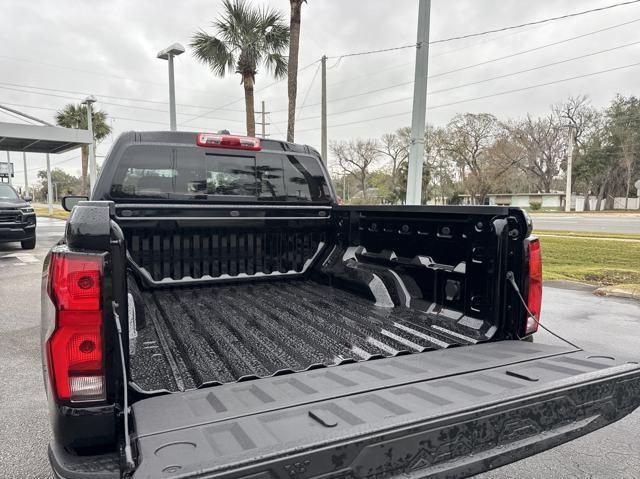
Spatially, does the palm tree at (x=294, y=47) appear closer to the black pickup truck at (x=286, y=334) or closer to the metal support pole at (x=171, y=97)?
the metal support pole at (x=171, y=97)

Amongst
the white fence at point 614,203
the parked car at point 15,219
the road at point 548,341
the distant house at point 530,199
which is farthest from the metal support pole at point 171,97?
the white fence at point 614,203

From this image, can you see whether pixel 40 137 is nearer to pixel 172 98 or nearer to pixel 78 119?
pixel 172 98

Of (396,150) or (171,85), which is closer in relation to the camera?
(171,85)

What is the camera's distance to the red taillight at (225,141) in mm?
3438

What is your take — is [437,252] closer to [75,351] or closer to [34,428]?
[75,351]

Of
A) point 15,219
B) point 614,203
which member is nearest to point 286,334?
point 15,219

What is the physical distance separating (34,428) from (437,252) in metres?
2.91

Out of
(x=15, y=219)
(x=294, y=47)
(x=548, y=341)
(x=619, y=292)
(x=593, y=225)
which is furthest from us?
(x=593, y=225)

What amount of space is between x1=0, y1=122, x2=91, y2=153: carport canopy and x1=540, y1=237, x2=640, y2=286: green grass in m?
19.3

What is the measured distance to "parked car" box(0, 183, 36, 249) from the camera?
11305 mm

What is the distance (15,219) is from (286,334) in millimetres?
11780

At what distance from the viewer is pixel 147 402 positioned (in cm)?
160

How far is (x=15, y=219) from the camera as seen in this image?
11477 millimetres

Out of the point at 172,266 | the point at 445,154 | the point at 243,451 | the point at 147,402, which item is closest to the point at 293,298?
the point at 172,266
